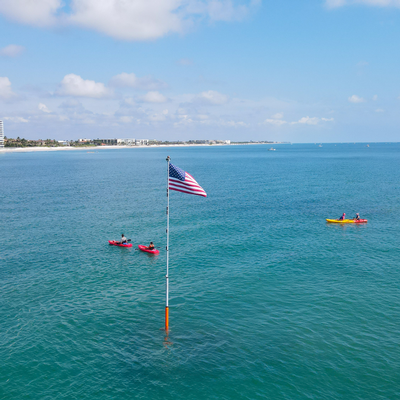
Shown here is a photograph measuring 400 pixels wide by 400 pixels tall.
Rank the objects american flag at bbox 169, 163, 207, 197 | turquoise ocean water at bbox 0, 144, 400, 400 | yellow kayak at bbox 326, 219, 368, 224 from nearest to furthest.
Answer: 1. turquoise ocean water at bbox 0, 144, 400, 400
2. american flag at bbox 169, 163, 207, 197
3. yellow kayak at bbox 326, 219, 368, 224

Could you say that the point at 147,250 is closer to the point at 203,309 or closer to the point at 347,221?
the point at 203,309

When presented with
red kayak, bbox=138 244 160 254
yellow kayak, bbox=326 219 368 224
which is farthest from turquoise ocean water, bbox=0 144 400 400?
yellow kayak, bbox=326 219 368 224

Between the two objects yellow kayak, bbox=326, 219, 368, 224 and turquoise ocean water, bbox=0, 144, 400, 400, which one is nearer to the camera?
turquoise ocean water, bbox=0, 144, 400, 400

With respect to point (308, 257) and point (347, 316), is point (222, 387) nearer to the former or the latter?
point (347, 316)

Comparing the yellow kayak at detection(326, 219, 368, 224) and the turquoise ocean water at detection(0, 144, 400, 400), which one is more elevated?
the yellow kayak at detection(326, 219, 368, 224)

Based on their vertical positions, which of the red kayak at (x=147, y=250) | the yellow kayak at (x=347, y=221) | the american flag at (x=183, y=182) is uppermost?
the american flag at (x=183, y=182)

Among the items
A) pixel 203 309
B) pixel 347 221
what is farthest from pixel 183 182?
pixel 347 221

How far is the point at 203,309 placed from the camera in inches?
1304

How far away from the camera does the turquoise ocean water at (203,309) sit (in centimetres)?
2348

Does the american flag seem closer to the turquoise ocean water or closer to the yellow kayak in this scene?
the turquoise ocean water

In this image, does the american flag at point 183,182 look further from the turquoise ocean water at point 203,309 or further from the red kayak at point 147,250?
the red kayak at point 147,250

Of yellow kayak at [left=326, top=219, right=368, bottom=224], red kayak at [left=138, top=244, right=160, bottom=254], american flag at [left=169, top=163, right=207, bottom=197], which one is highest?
A: american flag at [left=169, top=163, right=207, bottom=197]

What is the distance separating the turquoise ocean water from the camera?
925 inches

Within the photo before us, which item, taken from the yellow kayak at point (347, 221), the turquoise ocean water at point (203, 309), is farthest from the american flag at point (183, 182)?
the yellow kayak at point (347, 221)
